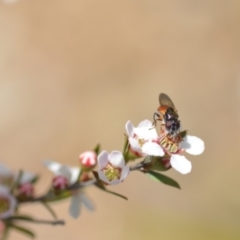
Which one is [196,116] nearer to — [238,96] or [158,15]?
[238,96]

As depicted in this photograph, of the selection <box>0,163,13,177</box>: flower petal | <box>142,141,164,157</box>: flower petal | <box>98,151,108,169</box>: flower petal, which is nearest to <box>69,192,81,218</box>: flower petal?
<box>0,163,13,177</box>: flower petal

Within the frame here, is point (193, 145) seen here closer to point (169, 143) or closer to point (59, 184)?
point (169, 143)

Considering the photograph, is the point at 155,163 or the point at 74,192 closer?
the point at 155,163

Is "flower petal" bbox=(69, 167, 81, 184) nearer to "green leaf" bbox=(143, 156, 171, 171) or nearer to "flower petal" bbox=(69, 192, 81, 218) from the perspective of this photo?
"flower petal" bbox=(69, 192, 81, 218)

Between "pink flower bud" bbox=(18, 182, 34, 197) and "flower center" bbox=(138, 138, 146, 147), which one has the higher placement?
"flower center" bbox=(138, 138, 146, 147)

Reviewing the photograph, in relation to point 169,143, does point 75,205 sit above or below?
below

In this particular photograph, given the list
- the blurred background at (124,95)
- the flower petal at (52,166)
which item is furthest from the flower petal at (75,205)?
the blurred background at (124,95)

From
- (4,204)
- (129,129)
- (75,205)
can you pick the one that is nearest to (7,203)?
(4,204)
